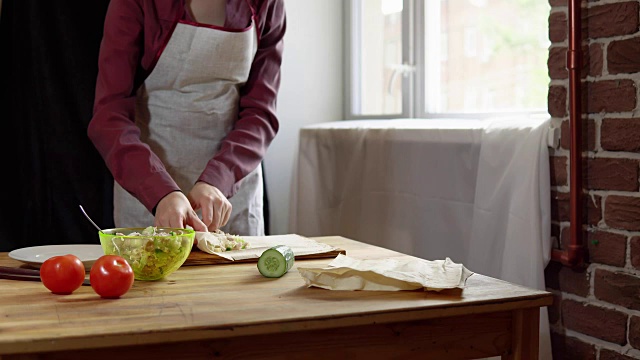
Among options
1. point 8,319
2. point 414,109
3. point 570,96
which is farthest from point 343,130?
point 8,319

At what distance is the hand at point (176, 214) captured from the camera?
1.54 m

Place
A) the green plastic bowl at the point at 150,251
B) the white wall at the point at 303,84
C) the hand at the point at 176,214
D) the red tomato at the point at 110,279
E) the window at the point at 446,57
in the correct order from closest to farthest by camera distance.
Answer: the red tomato at the point at 110,279, the green plastic bowl at the point at 150,251, the hand at the point at 176,214, the window at the point at 446,57, the white wall at the point at 303,84

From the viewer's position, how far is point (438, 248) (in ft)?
7.55

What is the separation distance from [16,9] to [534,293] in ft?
7.22

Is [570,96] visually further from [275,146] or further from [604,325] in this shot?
[275,146]

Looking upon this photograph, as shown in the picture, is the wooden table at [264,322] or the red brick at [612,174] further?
the red brick at [612,174]

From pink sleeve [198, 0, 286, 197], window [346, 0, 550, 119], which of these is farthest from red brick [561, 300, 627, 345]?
pink sleeve [198, 0, 286, 197]

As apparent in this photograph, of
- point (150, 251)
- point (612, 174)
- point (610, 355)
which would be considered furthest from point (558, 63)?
point (150, 251)

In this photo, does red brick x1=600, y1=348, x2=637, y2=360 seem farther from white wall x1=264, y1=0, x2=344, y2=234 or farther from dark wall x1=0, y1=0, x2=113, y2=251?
dark wall x1=0, y1=0, x2=113, y2=251

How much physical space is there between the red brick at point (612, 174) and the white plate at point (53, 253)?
1084mm

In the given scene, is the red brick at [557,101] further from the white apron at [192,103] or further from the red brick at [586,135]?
the white apron at [192,103]

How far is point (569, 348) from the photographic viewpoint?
1.93m

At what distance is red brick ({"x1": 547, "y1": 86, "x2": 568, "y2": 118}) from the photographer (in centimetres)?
188

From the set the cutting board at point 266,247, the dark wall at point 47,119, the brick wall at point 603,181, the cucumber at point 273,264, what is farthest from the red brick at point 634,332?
the dark wall at point 47,119
